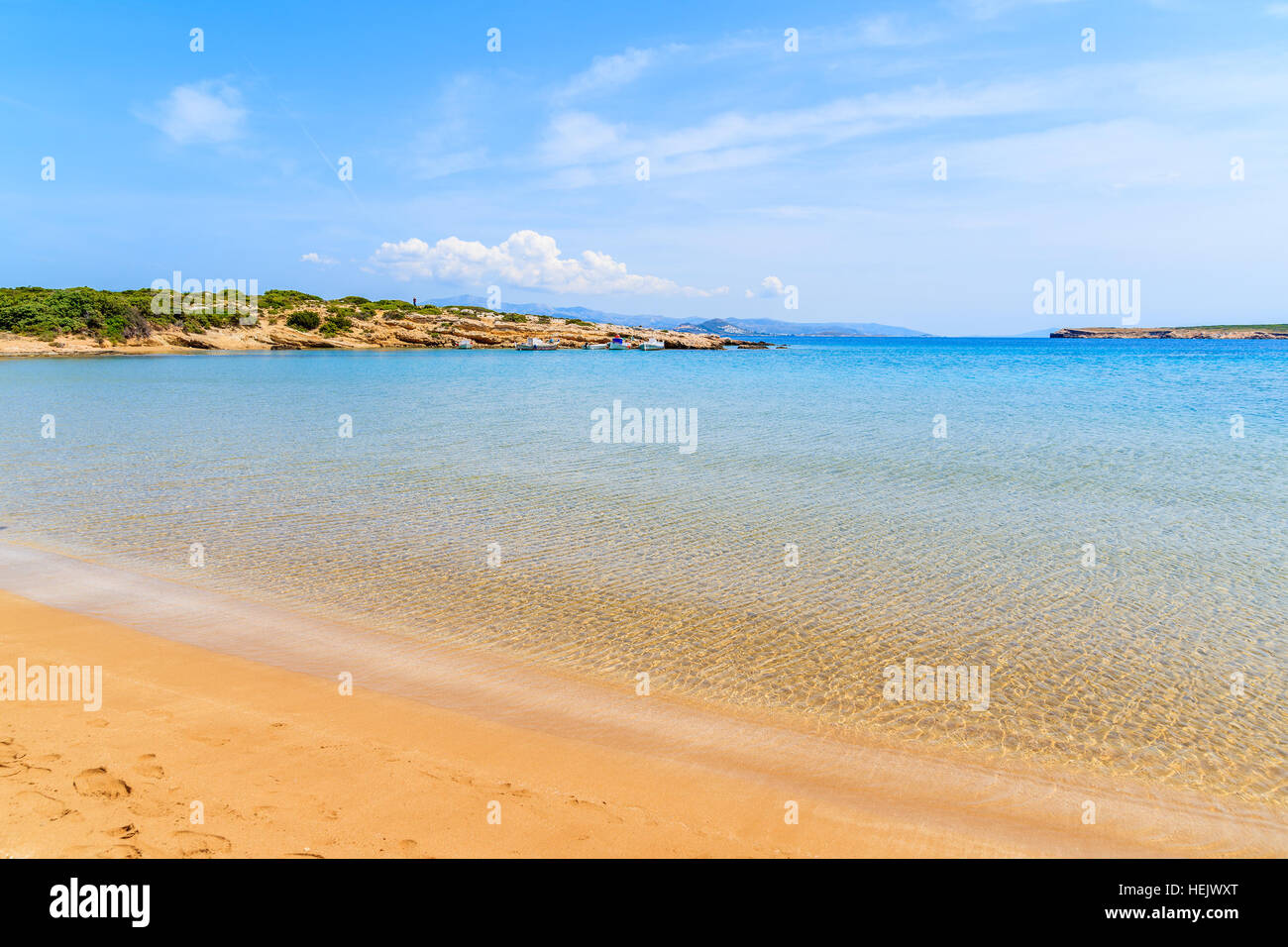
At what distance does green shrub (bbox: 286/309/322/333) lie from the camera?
95.4m

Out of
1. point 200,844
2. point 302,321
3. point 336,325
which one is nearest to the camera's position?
point 200,844

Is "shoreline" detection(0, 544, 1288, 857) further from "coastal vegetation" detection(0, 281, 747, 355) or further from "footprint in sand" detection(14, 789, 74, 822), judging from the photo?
"coastal vegetation" detection(0, 281, 747, 355)

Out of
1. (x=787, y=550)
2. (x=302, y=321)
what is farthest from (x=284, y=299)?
(x=787, y=550)

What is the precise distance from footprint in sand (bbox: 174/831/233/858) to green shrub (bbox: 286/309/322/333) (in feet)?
336

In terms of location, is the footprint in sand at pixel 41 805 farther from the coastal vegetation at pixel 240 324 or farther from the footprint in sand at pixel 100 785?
the coastal vegetation at pixel 240 324

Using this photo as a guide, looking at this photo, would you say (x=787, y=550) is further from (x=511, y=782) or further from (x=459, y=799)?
(x=459, y=799)

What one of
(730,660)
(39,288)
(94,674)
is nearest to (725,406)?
(730,660)

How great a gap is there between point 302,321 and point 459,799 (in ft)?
338

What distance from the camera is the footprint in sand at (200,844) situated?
4.61 meters

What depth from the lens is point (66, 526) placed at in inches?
518

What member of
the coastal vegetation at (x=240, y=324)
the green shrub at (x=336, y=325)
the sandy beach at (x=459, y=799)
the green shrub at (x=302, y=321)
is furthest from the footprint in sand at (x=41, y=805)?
the green shrub at (x=302, y=321)

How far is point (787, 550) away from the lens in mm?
12047
